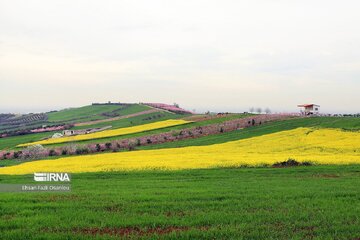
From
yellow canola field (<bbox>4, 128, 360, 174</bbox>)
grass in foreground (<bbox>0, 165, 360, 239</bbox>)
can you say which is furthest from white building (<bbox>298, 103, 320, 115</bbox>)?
grass in foreground (<bbox>0, 165, 360, 239</bbox>)

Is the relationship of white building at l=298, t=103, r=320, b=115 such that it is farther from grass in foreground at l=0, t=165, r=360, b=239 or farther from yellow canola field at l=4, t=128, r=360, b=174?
grass in foreground at l=0, t=165, r=360, b=239

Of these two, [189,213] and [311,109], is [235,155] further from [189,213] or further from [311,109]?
[311,109]

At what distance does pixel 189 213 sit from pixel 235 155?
22985 millimetres

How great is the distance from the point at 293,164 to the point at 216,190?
1311cm

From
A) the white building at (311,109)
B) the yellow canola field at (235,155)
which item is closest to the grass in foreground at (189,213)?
the yellow canola field at (235,155)

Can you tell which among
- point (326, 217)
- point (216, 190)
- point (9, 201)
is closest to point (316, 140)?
point (216, 190)

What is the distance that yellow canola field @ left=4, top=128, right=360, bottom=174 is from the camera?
2816 centimetres

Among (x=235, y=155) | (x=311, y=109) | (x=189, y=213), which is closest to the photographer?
(x=189, y=213)

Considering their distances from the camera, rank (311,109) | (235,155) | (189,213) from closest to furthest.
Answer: (189,213), (235,155), (311,109)

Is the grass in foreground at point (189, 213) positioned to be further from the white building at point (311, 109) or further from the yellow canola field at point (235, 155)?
the white building at point (311, 109)

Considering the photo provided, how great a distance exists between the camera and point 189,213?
11938mm

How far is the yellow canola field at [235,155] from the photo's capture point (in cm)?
2816

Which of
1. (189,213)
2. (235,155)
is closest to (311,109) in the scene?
(235,155)

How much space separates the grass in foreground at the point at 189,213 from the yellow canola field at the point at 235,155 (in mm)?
10439
